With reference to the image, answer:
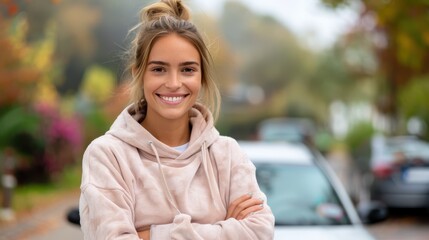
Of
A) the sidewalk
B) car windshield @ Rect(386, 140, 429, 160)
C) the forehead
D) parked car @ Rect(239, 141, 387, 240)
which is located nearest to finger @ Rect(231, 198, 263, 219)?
the forehead

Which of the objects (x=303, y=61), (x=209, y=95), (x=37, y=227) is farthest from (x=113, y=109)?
(x=303, y=61)

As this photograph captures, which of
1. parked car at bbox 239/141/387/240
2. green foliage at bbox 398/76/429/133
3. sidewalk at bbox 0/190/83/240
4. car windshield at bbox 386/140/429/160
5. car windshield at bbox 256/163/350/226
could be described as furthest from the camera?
green foliage at bbox 398/76/429/133

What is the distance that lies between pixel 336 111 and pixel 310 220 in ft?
235

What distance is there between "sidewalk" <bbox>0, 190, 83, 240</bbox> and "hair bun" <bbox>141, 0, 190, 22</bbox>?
28.3 ft

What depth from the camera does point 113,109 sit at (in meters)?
29.4

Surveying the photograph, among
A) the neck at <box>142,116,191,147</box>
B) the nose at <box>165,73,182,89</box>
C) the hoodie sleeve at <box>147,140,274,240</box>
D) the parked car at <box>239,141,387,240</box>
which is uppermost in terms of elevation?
the nose at <box>165,73,182,89</box>

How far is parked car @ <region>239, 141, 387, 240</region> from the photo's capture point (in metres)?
5.52

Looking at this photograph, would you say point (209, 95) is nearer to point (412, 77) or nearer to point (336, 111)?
point (412, 77)

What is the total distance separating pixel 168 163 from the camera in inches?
116

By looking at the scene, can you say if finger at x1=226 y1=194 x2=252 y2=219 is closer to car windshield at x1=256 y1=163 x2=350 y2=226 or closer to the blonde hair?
the blonde hair

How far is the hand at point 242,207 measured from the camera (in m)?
2.96

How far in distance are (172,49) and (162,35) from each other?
0.06 m

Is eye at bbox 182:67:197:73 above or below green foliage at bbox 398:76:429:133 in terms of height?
above

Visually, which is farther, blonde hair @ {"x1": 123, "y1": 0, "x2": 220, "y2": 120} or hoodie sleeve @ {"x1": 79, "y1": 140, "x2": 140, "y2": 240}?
blonde hair @ {"x1": 123, "y1": 0, "x2": 220, "y2": 120}
